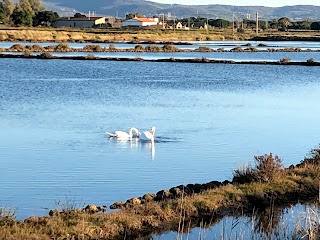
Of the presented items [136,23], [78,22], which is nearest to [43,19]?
[78,22]

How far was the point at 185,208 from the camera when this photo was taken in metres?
9.31

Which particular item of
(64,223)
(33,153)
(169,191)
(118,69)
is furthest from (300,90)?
(64,223)

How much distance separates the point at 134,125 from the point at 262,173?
769cm

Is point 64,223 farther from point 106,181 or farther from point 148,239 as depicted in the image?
point 106,181

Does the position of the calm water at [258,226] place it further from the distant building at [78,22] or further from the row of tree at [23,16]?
the distant building at [78,22]

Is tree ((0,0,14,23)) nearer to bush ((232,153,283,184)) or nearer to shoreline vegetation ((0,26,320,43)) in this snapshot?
shoreline vegetation ((0,26,320,43))

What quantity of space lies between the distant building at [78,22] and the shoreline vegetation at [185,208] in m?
106

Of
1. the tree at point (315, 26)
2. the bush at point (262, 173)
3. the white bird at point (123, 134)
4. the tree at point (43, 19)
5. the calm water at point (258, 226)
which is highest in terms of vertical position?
the tree at point (43, 19)

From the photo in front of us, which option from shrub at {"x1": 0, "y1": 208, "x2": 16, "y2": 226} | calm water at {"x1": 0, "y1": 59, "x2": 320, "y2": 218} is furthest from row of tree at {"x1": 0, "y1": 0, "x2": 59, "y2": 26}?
shrub at {"x1": 0, "y1": 208, "x2": 16, "y2": 226}

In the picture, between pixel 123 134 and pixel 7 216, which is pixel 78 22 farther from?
pixel 7 216

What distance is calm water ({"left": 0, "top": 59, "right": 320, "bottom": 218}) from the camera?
11219 millimetres

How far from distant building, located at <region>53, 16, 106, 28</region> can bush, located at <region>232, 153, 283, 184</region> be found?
346 ft

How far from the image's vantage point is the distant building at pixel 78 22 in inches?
4584

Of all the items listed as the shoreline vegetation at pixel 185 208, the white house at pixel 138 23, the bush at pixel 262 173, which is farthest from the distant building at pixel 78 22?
the shoreline vegetation at pixel 185 208
